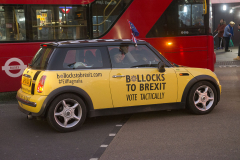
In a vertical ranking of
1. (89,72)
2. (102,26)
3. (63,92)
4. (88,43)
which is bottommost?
(63,92)

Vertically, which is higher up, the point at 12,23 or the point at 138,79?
the point at 12,23

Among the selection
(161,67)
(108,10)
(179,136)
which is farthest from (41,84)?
(108,10)

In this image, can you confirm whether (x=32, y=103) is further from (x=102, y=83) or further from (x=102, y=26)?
(x=102, y=26)

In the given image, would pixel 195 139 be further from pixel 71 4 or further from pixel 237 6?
pixel 237 6

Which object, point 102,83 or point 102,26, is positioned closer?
point 102,83

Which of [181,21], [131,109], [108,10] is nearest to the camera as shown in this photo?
[131,109]

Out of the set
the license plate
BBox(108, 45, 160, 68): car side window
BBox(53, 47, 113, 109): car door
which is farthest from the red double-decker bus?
BBox(53, 47, 113, 109): car door

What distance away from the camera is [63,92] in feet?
18.2

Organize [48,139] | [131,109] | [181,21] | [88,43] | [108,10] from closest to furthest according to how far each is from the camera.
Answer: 1. [48,139]
2. [88,43]
3. [131,109]
4. [108,10]
5. [181,21]

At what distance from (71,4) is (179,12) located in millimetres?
2975

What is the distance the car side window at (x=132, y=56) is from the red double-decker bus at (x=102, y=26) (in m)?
3.14

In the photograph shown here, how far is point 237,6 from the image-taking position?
81.1ft

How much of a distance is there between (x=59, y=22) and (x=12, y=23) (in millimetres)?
1180

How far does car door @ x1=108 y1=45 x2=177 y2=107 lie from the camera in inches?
234
